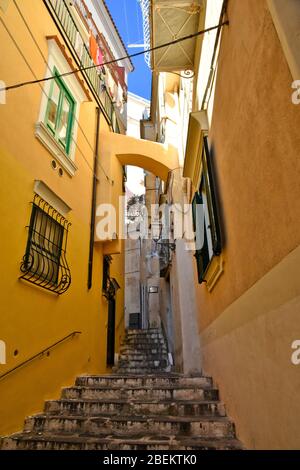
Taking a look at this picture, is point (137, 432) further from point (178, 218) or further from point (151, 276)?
point (151, 276)

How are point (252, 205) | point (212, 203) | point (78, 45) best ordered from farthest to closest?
point (78, 45) → point (212, 203) → point (252, 205)

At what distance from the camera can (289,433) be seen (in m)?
1.90

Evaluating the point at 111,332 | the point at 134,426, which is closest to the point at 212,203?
the point at 134,426

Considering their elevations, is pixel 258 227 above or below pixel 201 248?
below

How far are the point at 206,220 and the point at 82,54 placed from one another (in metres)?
6.50

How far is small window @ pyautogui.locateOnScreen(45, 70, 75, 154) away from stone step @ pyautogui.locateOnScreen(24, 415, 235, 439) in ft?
16.2

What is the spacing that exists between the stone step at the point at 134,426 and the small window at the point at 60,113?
4.95m

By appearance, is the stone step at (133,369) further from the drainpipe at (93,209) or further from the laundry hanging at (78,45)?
the laundry hanging at (78,45)

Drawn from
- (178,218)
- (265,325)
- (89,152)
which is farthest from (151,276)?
(265,325)

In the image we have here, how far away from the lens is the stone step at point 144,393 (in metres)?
4.20

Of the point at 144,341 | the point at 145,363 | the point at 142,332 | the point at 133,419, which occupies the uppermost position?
the point at 142,332

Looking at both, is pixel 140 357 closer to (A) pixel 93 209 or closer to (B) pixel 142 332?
(B) pixel 142 332

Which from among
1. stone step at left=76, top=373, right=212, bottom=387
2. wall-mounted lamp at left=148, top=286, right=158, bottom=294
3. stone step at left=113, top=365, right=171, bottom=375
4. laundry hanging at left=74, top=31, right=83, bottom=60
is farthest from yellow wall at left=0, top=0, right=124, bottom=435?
wall-mounted lamp at left=148, top=286, right=158, bottom=294

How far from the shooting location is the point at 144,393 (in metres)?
4.49
